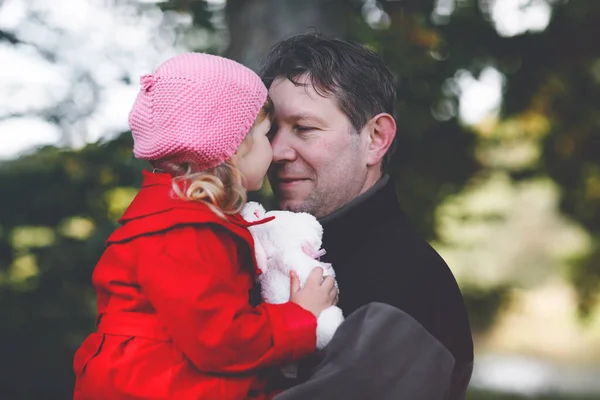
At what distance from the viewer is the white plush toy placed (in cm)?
221

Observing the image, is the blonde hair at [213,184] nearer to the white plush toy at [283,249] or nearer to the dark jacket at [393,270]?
the white plush toy at [283,249]

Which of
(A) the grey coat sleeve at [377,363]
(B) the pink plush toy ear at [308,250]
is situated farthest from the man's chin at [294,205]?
(A) the grey coat sleeve at [377,363]

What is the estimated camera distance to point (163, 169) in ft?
7.33

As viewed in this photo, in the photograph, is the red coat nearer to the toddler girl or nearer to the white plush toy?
the toddler girl

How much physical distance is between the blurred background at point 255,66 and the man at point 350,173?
1888mm

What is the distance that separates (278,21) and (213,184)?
3.00 m

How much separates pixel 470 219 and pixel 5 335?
3670 millimetres

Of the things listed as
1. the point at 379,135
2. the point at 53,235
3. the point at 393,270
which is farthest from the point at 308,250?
the point at 53,235

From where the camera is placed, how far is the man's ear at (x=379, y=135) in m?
2.68

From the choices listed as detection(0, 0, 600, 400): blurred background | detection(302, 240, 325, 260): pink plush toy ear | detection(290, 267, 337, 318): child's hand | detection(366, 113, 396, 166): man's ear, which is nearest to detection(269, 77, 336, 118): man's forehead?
detection(366, 113, 396, 166): man's ear

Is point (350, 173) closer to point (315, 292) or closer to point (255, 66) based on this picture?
point (315, 292)

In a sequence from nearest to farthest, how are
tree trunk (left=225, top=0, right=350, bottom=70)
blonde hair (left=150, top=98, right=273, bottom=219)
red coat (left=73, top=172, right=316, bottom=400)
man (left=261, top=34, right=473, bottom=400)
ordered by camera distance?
red coat (left=73, top=172, right=316, bottom=400) → blonde hair (left=150, top=98, right=273, bottom=219) → man (left=261, top=34, right=473, bottom=400) → tree trunk (left=225, top=0, right=350, bottom=70)

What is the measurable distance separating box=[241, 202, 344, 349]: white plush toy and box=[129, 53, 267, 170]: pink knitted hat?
0.84ft

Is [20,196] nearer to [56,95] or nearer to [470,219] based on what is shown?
[56,95]
